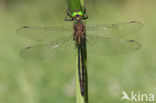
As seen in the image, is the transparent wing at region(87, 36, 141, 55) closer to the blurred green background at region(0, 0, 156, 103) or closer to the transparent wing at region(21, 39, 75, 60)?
the transparent wing at region(21, 39, 75, 60)

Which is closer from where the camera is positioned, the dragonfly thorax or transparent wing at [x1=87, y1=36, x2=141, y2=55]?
the dragonfly thorax

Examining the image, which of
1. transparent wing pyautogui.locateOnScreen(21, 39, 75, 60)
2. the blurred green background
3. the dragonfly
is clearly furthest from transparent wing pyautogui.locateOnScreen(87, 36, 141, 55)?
the blurred green background

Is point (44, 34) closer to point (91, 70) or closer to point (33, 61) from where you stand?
point (91, 70)

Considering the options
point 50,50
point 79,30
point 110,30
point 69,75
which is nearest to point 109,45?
point 110,30

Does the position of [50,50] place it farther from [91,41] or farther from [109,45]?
[109,45]

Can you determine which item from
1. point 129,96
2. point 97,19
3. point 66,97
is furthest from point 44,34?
point 97,19
